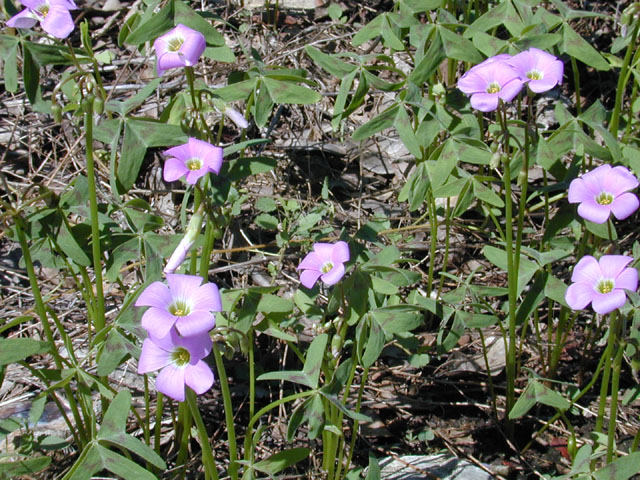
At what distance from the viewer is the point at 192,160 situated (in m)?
1.85

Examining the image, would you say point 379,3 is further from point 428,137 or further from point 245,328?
point 245,328

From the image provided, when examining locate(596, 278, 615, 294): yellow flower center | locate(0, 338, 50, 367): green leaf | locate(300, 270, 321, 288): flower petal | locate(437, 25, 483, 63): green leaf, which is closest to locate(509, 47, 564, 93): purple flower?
locate(437, 25, 483, 63): green leaf

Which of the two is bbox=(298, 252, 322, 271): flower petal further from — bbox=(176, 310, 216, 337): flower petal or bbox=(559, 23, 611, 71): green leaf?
bbox=(559, 23, 611, 71): green leaf

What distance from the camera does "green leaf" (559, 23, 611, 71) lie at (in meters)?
2.48

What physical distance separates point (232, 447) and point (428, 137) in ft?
4.10

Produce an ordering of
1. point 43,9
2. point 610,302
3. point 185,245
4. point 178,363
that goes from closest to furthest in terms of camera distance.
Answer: point 178,363
point 610,302
point 185,245
point 43,9

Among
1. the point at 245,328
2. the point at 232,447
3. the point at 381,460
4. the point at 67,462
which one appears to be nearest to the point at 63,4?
the point at 245,328

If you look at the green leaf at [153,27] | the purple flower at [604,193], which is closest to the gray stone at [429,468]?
the purple flower at [604,193]

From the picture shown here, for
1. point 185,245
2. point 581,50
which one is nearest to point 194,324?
point 185,245

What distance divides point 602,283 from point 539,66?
2.44 feet

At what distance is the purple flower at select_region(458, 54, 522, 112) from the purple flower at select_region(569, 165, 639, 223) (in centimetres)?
39

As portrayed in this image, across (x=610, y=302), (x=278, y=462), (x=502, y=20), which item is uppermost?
(x=502, y=20)

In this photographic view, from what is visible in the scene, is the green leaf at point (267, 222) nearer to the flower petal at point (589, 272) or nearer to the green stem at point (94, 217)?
the green stem at point (94, 217)

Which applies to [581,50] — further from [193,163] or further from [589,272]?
[193,163]
